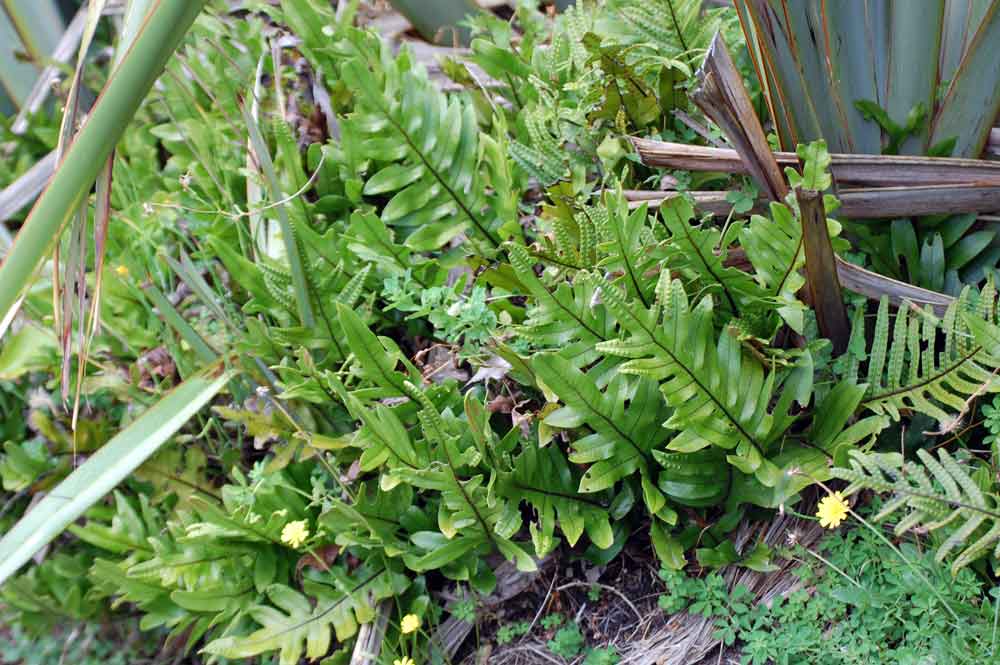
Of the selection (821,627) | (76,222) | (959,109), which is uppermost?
(76,222)

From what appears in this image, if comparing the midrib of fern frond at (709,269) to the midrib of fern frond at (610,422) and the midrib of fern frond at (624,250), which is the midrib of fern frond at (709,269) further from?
the midrib of fern frond at (610,422)

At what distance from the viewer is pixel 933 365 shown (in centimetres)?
143

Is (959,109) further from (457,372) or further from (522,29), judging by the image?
(522,29)

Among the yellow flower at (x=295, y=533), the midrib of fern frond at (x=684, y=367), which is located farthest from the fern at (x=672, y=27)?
the yellow flower at (x=295, y=533)

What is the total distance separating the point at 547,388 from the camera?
1.51 m

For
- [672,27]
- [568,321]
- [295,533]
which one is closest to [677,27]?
[672,27]

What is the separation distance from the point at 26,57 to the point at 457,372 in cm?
179

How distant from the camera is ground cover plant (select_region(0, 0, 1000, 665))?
4.55ft

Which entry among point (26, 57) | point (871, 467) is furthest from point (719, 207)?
point (26, 57)

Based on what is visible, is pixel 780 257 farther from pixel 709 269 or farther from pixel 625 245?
pixel 625 245

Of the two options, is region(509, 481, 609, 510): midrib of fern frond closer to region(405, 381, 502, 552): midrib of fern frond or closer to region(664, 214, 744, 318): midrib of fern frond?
region(405, 381, 502, 552): midrib of fern frond

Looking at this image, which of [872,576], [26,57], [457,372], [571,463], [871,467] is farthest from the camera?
[26,57]

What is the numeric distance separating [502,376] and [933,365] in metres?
0.75

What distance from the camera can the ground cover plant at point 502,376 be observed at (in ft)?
4.55
